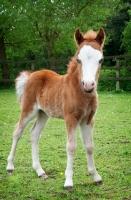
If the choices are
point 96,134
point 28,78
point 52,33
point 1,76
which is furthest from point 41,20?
point 28,78

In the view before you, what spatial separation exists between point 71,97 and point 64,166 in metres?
1.37

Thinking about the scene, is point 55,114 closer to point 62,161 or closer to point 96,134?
point 62,161

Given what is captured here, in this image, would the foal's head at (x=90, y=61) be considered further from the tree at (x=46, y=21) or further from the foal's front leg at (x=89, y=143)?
the tree at (x=46, y=21)

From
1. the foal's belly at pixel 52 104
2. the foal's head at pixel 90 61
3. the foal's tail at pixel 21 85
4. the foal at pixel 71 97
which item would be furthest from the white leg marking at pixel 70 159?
the foal's tail at pixel 21 85

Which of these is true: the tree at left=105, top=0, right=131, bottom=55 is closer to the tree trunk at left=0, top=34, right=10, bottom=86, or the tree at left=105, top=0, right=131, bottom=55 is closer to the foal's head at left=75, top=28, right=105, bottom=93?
the tree trunk at left=0, top=34, right=10, bottom=86

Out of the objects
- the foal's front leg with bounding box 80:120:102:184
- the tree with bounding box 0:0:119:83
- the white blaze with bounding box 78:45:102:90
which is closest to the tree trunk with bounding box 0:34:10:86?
the tree with bounding box 0:0:119:83

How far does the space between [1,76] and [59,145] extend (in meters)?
15.2

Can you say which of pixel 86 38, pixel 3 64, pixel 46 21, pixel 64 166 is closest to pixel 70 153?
pixel 64 166

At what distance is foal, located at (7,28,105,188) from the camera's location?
414 cm

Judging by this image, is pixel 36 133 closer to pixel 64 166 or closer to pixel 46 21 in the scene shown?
pixel 64 166

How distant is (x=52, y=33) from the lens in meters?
20.0

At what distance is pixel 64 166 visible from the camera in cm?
545

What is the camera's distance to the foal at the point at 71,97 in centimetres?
414

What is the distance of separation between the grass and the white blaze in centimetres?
134
